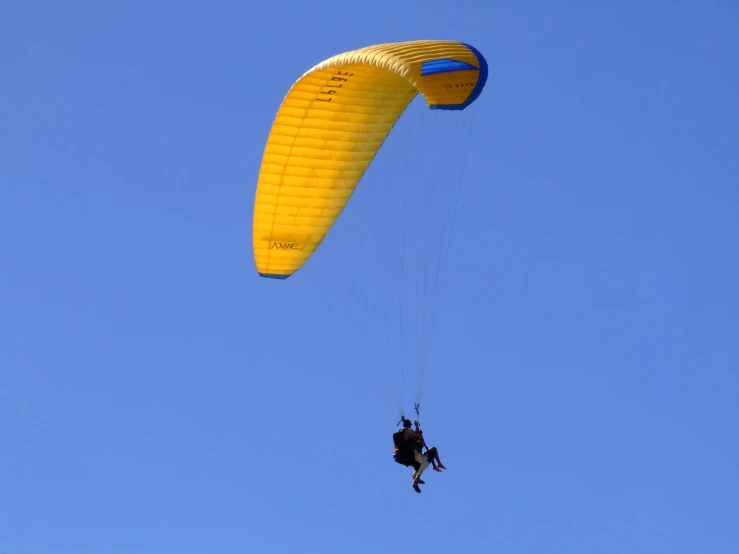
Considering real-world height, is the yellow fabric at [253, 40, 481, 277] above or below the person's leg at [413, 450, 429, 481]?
above

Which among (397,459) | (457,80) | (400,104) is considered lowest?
(397,459)

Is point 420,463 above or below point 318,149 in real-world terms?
below

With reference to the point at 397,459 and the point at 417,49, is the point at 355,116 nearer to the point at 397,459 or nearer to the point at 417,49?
the point at 417,49

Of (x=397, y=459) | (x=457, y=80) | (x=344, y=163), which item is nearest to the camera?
(x=457, y=80)

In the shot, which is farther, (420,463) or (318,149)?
(318,149)

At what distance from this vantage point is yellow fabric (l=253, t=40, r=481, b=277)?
3456 cm

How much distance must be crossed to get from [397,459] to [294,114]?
580 centimetres

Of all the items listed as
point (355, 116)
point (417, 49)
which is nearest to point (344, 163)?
point (355, 116)

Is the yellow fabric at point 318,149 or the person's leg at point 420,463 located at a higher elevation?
the yellow fabric at point 318,149

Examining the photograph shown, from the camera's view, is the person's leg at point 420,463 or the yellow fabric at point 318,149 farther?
the yellow fabric at point 318,149

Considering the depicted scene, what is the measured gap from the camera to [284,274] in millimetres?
36438

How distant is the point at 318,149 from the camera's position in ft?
116

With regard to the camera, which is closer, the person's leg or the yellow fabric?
the person's leg

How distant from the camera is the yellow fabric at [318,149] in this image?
34.6 m
